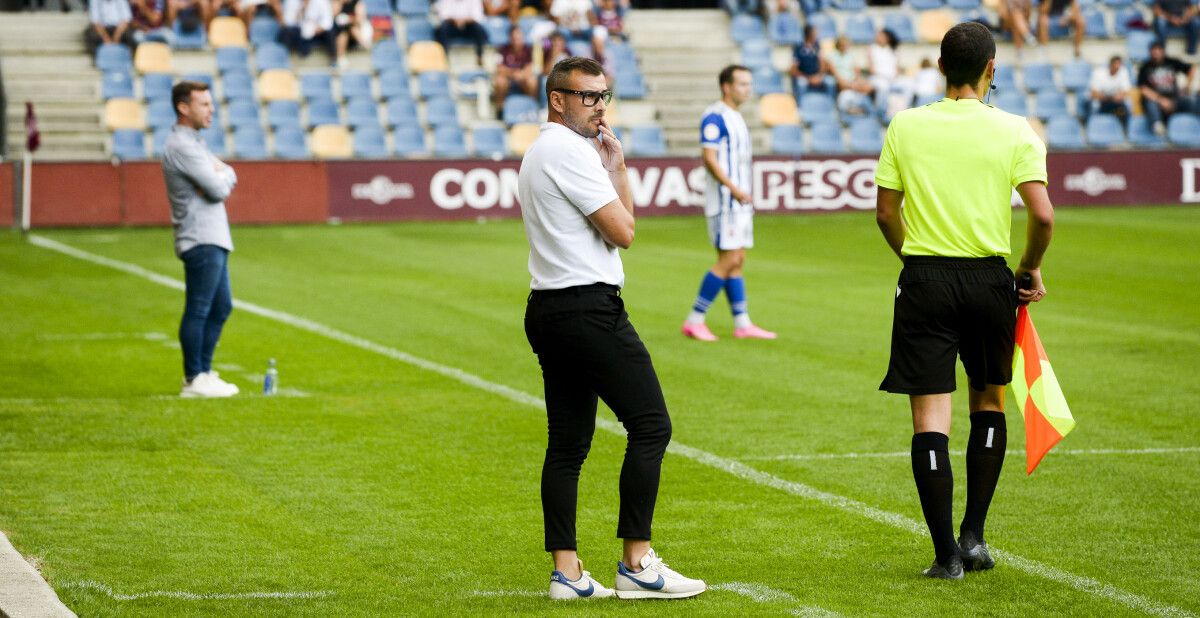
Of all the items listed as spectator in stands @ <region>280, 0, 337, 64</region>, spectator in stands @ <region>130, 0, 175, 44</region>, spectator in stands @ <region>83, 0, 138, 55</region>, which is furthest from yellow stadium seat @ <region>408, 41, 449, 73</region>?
spectator in stands @ <region>83, 0, 138, 55</region>

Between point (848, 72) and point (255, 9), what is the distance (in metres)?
11.0

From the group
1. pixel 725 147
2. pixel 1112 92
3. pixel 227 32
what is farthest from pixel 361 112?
pixel 725 147

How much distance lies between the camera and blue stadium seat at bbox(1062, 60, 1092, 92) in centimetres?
3472

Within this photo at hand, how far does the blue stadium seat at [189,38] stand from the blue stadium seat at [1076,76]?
16.6 m

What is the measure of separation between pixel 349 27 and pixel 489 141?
3464 mm

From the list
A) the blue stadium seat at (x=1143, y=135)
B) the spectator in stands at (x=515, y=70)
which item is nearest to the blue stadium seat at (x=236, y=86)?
the spectator in stands at (x=515, y=70)

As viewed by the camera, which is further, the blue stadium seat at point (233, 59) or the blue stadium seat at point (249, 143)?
the blue stadium seat at point (233, 59)

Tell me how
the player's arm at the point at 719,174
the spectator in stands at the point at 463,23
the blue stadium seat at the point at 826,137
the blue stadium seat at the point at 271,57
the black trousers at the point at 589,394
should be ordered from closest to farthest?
the black trousers at the point at 589,394, the player's arm at the point at 719,174, the blue stadium seat at the point at 271,57, the spectator in stands at the point at 463,23, the blue stadium seat at the point at 826,137

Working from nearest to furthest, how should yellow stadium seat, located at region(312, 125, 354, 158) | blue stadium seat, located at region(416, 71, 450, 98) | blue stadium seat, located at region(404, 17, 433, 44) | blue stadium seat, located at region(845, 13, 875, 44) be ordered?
yellow stadium seat, located at region(312, 125, 354, 158) < blue stadium seat, located at region(416, 71, 450, 98) < blue stadium seat, located at region(404, 17, 433, 44) < blue stadium seat, located at region(845, 13, 875, 44)

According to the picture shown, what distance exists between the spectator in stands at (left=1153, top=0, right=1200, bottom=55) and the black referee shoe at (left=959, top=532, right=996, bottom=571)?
99.2 ft

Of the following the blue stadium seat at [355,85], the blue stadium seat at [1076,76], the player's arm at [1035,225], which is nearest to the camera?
the player's arm at [1035,225]

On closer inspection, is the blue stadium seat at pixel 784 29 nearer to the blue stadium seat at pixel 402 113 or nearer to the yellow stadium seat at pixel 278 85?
the blue stadium seat at pixel 402 113

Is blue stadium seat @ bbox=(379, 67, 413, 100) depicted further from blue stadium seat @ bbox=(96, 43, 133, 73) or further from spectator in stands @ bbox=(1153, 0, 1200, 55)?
spectator in stands @ bbox=(1153, 0, 1200, 55)

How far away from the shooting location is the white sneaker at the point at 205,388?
1127cm
